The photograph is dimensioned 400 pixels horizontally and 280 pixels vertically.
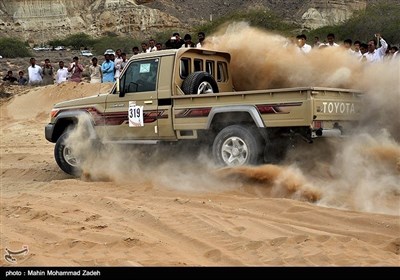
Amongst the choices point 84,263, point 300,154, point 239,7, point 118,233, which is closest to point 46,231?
point 118,233

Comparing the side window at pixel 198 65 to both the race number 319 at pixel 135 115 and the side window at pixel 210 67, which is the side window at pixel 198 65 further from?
the race number 319 at pixel 135 115

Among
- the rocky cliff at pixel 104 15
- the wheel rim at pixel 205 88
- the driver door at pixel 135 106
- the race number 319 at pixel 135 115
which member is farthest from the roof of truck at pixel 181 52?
the rocky cliff at pixel 104 15

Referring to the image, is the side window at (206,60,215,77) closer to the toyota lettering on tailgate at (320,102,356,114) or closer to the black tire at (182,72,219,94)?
the black tire at (182,72,219,94)

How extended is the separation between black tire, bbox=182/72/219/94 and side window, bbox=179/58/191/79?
0.18m

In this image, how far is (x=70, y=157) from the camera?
11148 millimetres

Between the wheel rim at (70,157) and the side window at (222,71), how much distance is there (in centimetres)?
293

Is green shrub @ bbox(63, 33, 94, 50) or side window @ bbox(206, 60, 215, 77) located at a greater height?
green shrub @ bbox(63, 33, 94, 50)

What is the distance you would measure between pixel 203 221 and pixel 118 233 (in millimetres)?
956

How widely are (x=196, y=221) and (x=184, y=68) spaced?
4.03m

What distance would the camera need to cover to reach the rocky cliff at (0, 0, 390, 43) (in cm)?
5847

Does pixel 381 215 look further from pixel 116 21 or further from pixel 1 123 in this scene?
pixel 116 21

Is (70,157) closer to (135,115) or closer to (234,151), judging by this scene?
(135,115)

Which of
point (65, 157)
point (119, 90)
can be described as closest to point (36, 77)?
point (65, 157)

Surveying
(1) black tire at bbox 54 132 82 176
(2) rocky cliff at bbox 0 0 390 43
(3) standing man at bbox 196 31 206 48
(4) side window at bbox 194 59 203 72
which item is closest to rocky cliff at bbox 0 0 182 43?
(2) rocky cliff at bbox 0 0 390 43
